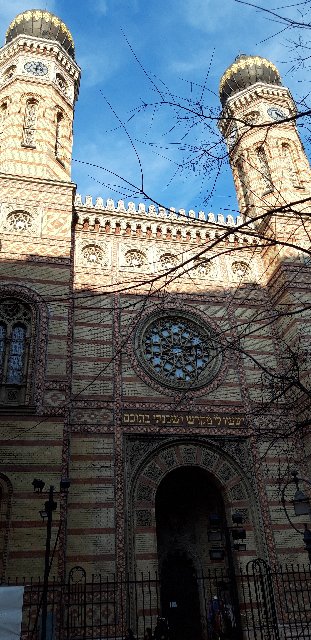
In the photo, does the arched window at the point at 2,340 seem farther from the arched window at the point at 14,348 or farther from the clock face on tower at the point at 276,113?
the clock face on tower at the point at 276,113

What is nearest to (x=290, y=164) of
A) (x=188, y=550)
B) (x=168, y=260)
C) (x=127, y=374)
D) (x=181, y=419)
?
(x=168, y=260)

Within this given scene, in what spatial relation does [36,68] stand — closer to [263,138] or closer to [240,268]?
[263,138]

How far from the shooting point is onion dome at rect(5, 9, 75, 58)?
19188mm

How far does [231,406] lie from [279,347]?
2536 mm

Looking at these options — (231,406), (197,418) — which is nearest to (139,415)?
(197,418)

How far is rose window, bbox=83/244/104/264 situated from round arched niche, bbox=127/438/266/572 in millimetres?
5789

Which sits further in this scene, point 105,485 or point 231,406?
point 231,406

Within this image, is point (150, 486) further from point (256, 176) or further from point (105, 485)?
point (256, 176)

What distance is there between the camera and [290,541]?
11789mm

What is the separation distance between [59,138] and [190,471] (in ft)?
38.2

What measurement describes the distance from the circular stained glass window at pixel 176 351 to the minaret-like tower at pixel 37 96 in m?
5.66

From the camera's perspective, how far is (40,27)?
761 inches

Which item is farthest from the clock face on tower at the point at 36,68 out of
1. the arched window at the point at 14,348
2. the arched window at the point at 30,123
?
the arched window at the point at 14,348

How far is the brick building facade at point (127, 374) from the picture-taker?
35.5ft
